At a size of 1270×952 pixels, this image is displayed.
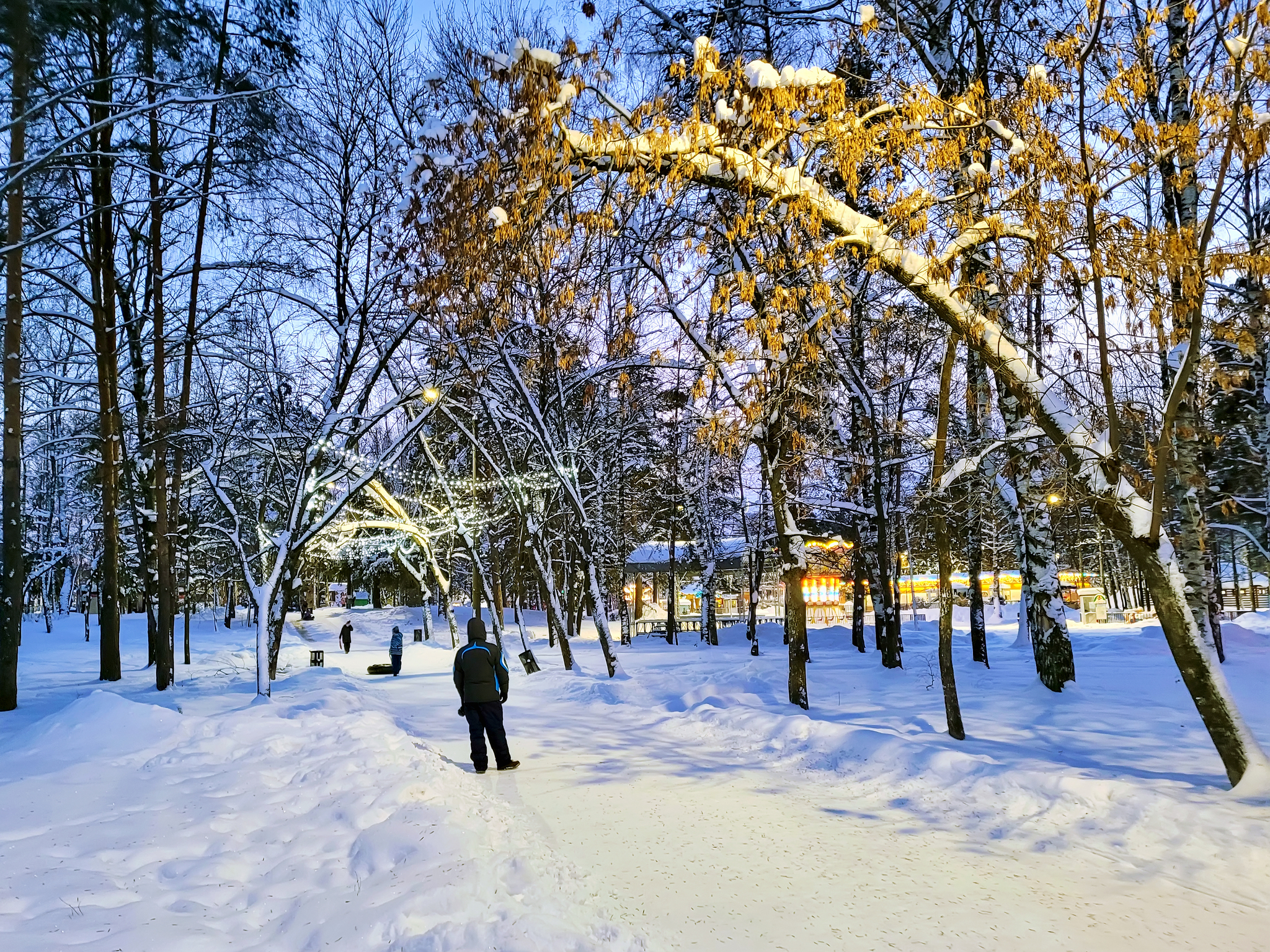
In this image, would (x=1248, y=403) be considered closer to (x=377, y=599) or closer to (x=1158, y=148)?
(x=1158, y=148)

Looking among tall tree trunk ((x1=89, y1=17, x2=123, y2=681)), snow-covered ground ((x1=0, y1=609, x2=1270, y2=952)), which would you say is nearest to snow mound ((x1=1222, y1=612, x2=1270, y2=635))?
snow-covered ground ((x1=0, y1=609, x2=1270, y2=952))

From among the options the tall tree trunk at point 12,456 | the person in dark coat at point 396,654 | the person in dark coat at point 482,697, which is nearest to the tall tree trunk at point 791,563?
the person in dark coat at point 482,697

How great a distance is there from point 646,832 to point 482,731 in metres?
3.32

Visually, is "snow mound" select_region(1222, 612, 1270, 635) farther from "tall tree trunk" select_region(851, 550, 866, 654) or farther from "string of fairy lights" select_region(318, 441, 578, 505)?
"string of fairy lights" select_region(318, 441, 578, 505)

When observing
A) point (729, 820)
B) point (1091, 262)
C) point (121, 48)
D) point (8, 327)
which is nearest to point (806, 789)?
point (729, 820)

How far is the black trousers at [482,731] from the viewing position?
345 inches

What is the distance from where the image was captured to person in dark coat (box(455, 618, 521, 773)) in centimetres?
871

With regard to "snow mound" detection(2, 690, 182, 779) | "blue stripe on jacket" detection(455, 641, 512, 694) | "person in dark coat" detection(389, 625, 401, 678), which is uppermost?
"blue stripe on jacket" detection(455, 641, 512, 694)

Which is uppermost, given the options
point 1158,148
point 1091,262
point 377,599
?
point 1158,148

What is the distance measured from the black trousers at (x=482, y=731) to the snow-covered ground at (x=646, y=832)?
26 centimetres

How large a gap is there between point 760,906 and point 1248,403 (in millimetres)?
18312

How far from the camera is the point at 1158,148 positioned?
6.08 meters

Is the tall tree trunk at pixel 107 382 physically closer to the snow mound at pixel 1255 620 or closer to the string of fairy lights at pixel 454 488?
the string of fairy lights at pixel 454 488

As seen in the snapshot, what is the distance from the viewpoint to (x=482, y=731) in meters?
8.98
